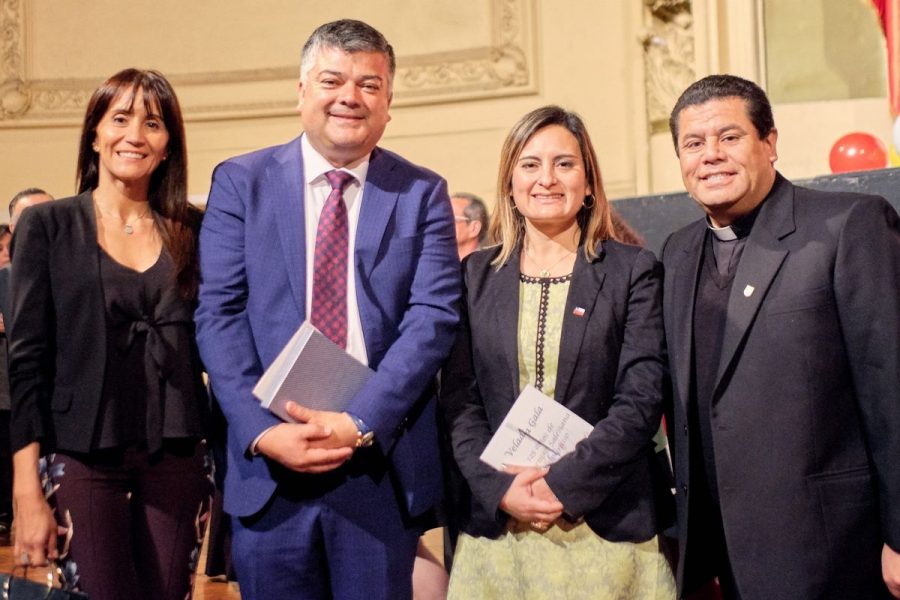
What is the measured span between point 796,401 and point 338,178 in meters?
1.09

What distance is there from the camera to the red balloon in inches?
183

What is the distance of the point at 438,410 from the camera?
8.54 ft

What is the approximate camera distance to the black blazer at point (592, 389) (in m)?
2.41

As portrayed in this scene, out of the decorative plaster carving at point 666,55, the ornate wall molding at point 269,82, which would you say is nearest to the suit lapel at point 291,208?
the decorative plaster carving at point 666,55

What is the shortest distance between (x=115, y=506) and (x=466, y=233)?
118 inches

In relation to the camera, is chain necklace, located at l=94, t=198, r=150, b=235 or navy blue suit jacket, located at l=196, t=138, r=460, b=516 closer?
A: navy blue suit jacket, located at l=196, t=138, r=460, b=516

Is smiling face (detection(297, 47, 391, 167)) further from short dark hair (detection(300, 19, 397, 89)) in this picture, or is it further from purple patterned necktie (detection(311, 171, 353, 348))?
purple patterned necktie (detection(311, 171, 353, 348))

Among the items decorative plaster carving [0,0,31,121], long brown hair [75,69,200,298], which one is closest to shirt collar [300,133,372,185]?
long brown hair [75,69,200,298]

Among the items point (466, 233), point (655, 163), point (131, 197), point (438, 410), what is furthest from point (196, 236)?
point (655, 163)

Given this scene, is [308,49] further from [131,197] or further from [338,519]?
[338,519]

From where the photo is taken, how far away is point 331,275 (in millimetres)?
2381

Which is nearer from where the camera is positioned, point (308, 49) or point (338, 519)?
point (338, 519)

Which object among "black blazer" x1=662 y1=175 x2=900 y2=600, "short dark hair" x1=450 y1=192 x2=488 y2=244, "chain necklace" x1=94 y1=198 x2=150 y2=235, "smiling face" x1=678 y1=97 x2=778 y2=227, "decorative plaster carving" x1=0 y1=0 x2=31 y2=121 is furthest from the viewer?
"decorative plaster carving" x1=0 y1=0 x2=31 y2=121

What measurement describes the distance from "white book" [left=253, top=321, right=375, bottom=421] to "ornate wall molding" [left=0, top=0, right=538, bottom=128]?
637 centimetres
